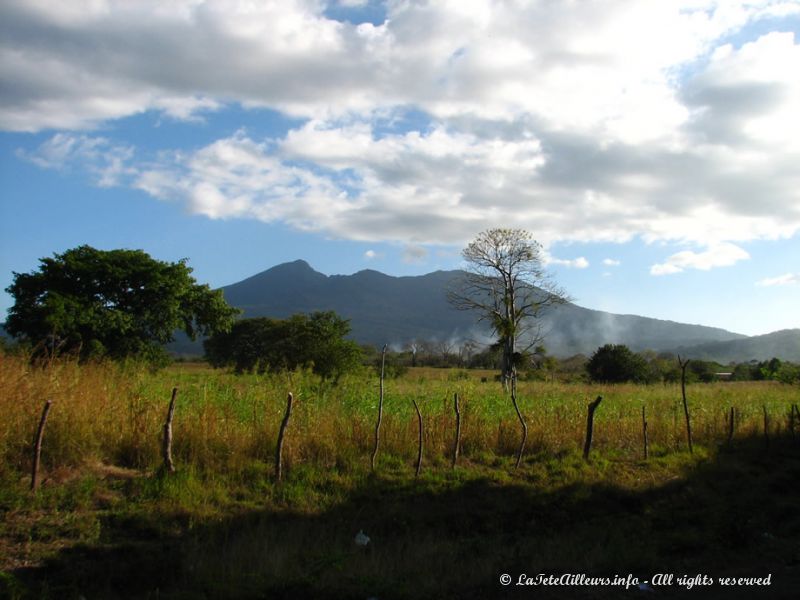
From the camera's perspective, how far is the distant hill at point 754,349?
172875 millimetres

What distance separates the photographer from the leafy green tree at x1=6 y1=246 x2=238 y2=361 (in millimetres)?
27172

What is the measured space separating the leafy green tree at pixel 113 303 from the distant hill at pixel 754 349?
552ft

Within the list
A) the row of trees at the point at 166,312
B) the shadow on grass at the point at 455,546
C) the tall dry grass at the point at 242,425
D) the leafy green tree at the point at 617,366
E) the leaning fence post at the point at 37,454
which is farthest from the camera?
the leafy green tree at the point at 617,366

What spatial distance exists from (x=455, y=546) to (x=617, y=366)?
4325 cm

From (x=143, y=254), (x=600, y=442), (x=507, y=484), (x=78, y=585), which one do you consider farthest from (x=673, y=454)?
(x=143, y=254)

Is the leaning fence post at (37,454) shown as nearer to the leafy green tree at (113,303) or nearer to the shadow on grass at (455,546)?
the shadow on grass at (455,546)

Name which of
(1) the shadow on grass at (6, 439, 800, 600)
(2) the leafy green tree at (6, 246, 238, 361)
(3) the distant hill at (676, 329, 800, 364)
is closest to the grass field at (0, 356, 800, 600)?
(1) the shadow on grass at (6, 439, 800, 600)

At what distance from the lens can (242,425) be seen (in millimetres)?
11336

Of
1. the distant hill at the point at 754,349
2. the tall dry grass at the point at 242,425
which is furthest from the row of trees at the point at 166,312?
A: the distant hill at the point at 754,349

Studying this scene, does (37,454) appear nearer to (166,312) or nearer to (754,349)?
(166,312)

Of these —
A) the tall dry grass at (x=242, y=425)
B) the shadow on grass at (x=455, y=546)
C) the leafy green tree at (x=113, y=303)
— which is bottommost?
the shadow on grass at (x=455, y=546)

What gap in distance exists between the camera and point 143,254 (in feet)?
105

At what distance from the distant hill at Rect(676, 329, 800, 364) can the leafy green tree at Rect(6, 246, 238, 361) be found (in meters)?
168

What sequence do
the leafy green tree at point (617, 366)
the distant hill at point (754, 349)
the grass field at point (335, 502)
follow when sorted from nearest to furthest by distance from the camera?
1. the grass field at point (335, 502)
2. the leafy green tree at point (617, 366)
3. the distant hill at point (754, 349)
